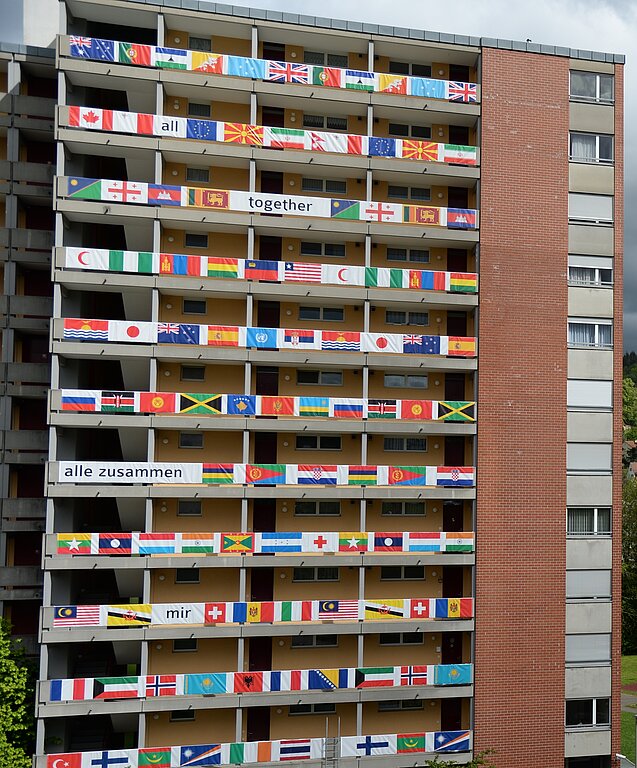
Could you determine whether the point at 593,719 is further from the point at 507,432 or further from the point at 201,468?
the point at 201,468

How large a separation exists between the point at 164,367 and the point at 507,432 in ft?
50.8

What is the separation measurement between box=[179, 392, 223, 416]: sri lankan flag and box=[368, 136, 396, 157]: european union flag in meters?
12.9

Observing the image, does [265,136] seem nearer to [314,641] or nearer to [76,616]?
[76,616]

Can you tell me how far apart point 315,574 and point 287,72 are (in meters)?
22.2

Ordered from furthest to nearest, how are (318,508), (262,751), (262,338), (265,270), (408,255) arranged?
(408,255), (318,508), (265,270), (262,338), (262,751)

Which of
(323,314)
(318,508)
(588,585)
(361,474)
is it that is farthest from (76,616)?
(588,585)

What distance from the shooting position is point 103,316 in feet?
106

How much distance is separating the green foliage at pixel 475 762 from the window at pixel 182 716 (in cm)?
995

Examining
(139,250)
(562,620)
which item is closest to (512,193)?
(139,250)

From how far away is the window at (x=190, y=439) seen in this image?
2989 centimetres

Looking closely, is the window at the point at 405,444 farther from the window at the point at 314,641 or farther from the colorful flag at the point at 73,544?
the colorful flag at the point at 73,544

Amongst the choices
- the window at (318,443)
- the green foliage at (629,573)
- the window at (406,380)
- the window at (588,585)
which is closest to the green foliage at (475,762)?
the window at (588,585)

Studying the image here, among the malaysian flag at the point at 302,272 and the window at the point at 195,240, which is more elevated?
the window at the point at 195,240

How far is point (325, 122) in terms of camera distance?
1270 inches
